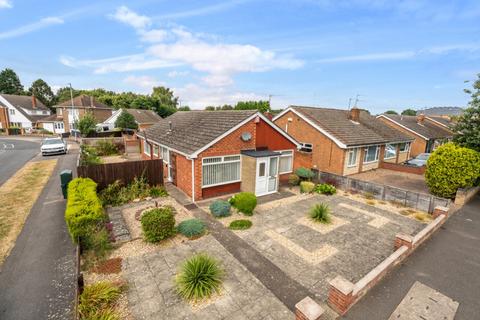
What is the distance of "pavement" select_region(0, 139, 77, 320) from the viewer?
5.41 meters

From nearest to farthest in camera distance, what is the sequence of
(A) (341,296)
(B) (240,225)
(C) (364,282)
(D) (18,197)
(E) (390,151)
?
(A) (341,296)
(C) (364,282)
(B) (240,225)
(D) (18,197)
(E) (390,151)

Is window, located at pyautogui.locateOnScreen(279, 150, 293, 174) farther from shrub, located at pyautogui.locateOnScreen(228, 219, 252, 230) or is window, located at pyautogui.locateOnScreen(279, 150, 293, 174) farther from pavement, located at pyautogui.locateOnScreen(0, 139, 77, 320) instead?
pavement, located at pyautogui.locateOnScreen(0, 139, 77, 320)

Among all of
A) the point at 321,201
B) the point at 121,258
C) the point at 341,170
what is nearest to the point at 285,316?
the point at 121,258

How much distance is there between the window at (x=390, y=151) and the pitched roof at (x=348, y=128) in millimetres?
841

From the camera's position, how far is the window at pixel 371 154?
20062 mm

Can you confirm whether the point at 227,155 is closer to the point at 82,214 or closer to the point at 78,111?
the point at 82,214

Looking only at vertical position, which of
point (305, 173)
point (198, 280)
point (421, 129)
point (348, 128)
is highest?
point (421, 129)

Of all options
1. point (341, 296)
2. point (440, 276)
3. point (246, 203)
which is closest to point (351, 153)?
point (246, 203)

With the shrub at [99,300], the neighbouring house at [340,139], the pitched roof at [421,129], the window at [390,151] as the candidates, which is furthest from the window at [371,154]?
the shrub at [99,300]

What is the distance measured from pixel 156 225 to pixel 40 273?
330cm

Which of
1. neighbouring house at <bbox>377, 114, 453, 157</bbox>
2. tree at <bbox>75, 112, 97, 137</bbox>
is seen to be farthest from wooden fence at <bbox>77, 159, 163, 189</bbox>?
neighbouring house at <bbox>377, 114, 453, 157</bbox>

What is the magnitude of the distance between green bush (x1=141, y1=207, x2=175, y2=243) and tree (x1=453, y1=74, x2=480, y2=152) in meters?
18.1

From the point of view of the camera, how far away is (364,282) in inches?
230

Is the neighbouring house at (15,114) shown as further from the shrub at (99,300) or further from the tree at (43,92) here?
the shrub at (99,300)
